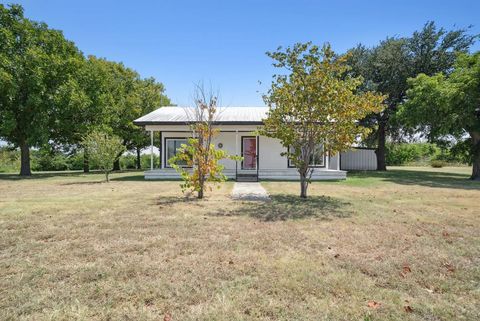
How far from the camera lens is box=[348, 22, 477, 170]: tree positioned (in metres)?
21.8

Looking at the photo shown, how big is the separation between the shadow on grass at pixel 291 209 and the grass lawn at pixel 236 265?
0.25 ft

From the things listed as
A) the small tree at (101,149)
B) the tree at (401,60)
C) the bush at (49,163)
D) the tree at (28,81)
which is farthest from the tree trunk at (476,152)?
the bush at (49,163)

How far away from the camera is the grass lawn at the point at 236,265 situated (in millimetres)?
2854

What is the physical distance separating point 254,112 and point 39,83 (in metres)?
13.9

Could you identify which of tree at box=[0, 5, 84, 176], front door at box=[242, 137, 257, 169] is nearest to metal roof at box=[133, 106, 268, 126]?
front door at box=[242, 137, 257, 169]

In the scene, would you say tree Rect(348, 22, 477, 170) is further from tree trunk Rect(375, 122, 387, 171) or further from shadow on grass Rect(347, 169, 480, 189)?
shadow on grass Rect(347, 169, 480, 189)

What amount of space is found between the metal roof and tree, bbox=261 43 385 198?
6.49 metres

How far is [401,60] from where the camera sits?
22.7 meters

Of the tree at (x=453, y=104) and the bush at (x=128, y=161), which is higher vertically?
the tree at (x=453, y=104)

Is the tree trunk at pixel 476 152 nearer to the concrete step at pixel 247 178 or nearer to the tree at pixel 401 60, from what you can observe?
the tree at pixel 401 60

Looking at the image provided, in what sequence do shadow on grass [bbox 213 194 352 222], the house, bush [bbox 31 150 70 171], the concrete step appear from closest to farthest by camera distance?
shadow on grass [bbox 213 194 352 222] → the concrete step → the house → bush [bbox 31 150 70 171]

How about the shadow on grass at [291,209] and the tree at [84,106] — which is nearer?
the shadow on grass at [291,209]

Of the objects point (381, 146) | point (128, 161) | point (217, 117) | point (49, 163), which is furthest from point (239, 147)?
point (49, 163)

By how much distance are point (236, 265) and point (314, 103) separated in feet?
20.5
